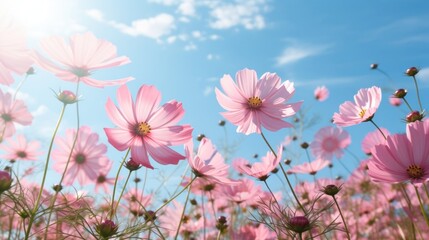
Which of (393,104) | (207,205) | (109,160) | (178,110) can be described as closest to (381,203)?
(393,104)

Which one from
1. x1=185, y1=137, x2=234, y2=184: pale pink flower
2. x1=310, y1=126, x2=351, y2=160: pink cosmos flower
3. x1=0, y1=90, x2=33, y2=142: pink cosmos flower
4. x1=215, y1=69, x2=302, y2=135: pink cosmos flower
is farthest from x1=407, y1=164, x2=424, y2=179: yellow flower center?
x1=310, y1=126, x2=351, y2=160: pink cosmos flower

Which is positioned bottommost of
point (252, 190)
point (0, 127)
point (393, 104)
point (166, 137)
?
point (166, 137)

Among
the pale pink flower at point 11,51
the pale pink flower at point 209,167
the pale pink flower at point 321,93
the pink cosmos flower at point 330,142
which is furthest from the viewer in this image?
the pale pink flower at point 321,93

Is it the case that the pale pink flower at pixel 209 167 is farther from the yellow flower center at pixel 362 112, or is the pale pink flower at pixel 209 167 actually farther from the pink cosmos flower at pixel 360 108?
the yellow flower center at pixel 362 112

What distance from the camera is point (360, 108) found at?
55.7 inches

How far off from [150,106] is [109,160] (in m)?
0.75

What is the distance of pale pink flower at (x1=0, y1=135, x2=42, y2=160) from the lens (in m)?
2.06

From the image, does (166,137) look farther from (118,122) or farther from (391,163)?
(391,163)

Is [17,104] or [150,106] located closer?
[150,106]

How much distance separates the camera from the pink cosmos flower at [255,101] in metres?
1.21

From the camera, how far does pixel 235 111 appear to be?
50.3 inches

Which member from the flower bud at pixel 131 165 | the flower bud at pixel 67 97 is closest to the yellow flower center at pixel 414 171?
the flower bud at pixel 131 165

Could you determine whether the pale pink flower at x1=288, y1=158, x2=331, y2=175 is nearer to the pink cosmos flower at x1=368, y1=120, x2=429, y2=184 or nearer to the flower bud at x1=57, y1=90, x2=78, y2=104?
the pink cosmos flower at x1=368, y1=120, x2=429, y2=184

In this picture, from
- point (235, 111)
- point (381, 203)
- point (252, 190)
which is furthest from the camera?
point (381, 203)
